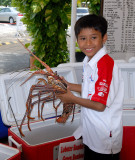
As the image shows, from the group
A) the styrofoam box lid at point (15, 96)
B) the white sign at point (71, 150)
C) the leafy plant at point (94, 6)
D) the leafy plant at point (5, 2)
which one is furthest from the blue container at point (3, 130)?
the leafy plant at point (5, 2)

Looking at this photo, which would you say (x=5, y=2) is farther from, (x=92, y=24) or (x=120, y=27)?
(x=92, y=24)

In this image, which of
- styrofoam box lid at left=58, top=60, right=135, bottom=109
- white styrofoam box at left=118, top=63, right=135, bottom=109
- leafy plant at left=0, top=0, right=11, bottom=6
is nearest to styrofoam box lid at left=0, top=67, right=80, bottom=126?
styrofoam box lid at left=58, top=60, right=135, bottom=109

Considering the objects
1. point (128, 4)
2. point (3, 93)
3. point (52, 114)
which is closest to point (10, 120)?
point (3, 93)

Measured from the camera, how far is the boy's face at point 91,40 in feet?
4.76

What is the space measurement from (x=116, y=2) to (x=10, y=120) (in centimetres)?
204

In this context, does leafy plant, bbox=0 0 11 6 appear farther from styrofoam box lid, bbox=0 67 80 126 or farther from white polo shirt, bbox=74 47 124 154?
white polo shirt, bbox=74 47 124 154

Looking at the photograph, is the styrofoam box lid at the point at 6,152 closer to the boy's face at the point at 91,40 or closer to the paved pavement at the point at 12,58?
the boy's face at the point at 91,40

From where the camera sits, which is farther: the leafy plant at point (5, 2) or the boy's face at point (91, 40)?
the leafy plant at point (5, 2)

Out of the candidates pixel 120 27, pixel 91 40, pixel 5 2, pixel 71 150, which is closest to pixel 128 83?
pixel 120 27

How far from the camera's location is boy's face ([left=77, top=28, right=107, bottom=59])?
145cm

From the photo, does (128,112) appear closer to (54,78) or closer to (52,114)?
(52,114)

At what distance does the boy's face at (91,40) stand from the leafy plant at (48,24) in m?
2.45

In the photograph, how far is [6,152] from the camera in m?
1.70

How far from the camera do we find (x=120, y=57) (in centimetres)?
345
